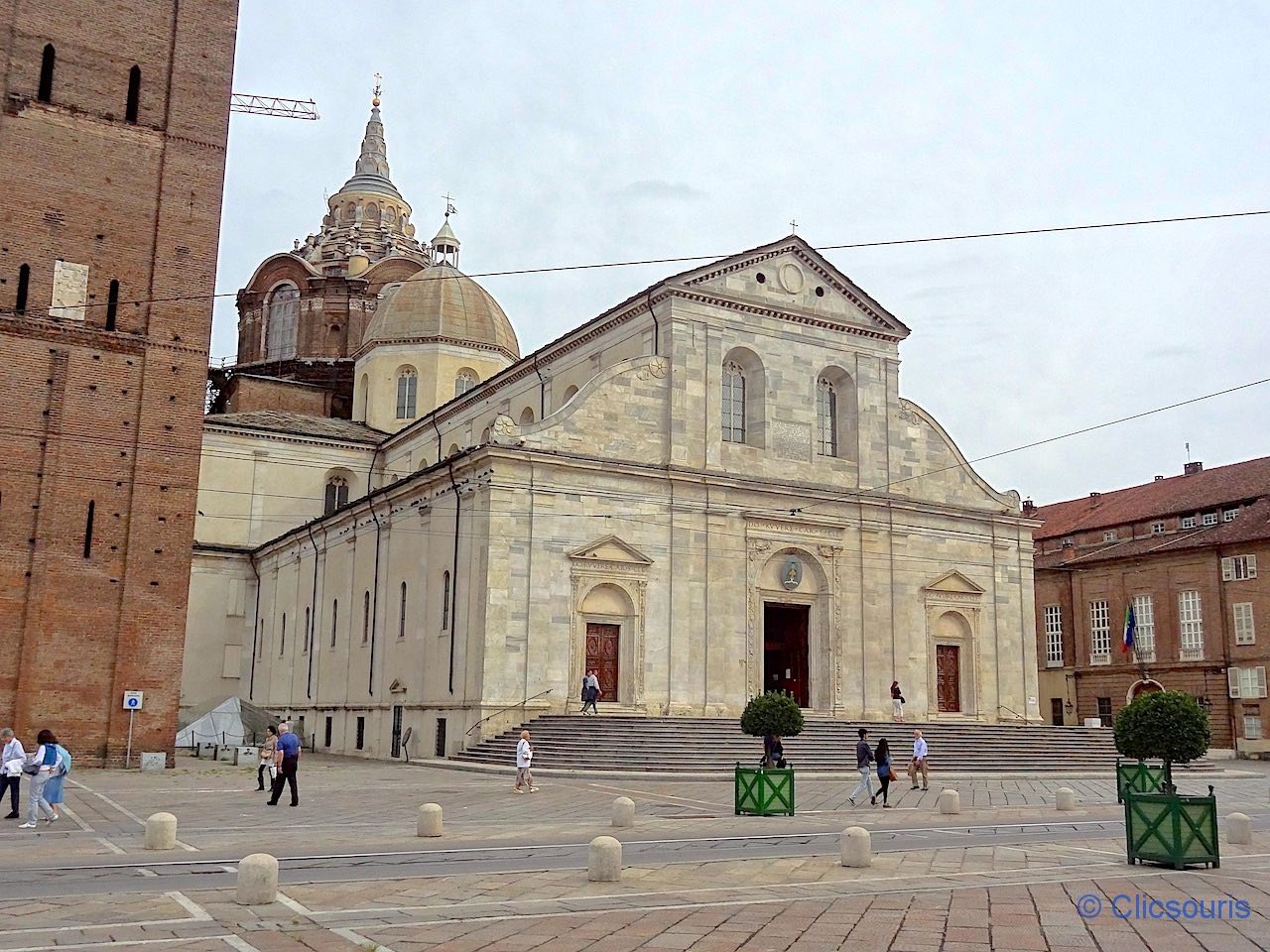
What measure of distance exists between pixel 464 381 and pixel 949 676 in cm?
2694

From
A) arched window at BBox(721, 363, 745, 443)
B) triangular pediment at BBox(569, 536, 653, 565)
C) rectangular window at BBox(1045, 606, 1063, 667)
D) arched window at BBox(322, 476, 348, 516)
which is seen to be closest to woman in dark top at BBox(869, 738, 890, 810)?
triangular pediment at BBox(569, 536, 653, 565)

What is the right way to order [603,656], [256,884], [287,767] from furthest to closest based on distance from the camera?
[603,656]
[287,767]
[256,884]

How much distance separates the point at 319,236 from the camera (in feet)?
241

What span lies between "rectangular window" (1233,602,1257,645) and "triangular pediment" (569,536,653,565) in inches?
1060

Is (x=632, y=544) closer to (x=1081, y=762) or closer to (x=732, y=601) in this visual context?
(x=732, y=601)

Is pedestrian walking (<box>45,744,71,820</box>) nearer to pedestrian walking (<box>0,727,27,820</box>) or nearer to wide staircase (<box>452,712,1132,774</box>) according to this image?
pedestrian walking (<box>0,727,27,820</box>)

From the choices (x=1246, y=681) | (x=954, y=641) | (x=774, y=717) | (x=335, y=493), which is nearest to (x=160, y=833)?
(x=774, y=717)

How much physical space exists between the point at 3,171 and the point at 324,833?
72.6 feet

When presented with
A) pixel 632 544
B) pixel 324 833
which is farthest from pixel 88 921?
pixel 632 544

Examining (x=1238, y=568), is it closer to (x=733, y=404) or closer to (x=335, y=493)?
(x=733, y=404)

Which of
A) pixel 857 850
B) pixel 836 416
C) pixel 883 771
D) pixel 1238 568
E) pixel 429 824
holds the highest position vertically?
pixel 836 416

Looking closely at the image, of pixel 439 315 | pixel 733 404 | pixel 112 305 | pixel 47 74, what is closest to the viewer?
pixel 112 305

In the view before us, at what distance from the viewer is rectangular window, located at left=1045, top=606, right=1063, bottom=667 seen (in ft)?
190

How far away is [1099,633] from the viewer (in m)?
55.6
